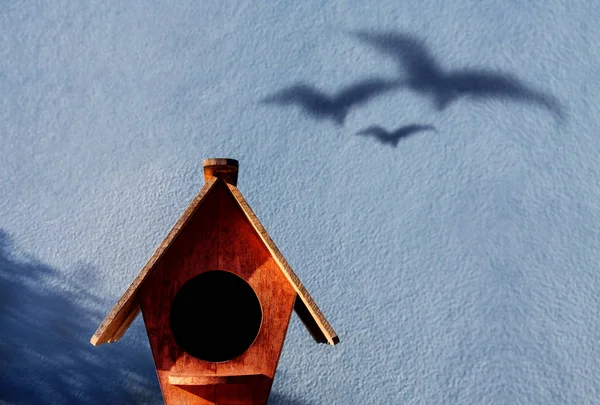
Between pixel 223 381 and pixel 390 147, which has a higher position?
pixel 223 381

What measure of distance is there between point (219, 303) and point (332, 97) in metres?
1.09

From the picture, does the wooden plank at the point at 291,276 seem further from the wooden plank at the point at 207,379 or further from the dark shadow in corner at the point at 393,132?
the dark shadow in corner at the point at 393,132

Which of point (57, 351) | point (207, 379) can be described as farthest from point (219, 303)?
point (57, 351)

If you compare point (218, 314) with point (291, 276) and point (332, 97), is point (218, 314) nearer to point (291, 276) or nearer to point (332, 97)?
point (291, 276)

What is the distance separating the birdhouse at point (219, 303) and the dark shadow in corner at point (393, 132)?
104 centimetres

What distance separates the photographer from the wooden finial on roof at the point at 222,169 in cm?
86

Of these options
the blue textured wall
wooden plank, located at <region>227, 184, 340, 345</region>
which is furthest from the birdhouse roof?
the blue textured wall

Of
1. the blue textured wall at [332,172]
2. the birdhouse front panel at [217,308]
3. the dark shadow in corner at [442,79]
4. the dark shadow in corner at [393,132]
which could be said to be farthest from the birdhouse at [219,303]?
the dark shadow in corner at [442,79]

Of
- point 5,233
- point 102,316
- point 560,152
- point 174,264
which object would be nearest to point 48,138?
point 5,233

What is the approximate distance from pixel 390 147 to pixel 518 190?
398mm

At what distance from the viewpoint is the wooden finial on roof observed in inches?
33.9

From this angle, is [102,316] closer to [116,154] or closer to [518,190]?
[116,154]

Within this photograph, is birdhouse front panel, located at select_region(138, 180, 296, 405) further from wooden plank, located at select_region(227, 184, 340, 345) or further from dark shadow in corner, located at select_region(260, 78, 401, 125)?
dark shadow in corner, located at select_region(260, 78, 401, 125)

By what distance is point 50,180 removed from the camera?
6.26 ft
